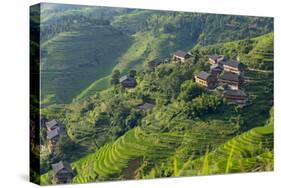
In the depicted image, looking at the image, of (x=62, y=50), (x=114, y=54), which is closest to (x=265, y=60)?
(x=114, y=54)

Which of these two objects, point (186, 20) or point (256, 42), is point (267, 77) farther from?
point (186, 20)

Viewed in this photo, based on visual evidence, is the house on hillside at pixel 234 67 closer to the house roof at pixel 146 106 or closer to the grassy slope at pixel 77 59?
the house roof at pixel 146 106

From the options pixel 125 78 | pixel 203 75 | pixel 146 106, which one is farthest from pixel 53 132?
pixel 203 75

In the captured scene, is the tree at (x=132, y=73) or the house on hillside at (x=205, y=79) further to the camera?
the house on hillside at (x=205, y=79)

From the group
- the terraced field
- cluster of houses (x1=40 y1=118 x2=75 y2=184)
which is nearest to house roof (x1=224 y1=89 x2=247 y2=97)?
the terraced field

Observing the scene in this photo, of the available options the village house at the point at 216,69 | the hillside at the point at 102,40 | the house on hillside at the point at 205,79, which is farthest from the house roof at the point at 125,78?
the village house at the point at 216,69

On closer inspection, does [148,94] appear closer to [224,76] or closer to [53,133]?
[224,76]

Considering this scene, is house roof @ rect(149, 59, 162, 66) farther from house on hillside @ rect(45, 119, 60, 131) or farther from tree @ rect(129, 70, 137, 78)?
house on hillside @ rect(45, 119, 60, 131)
